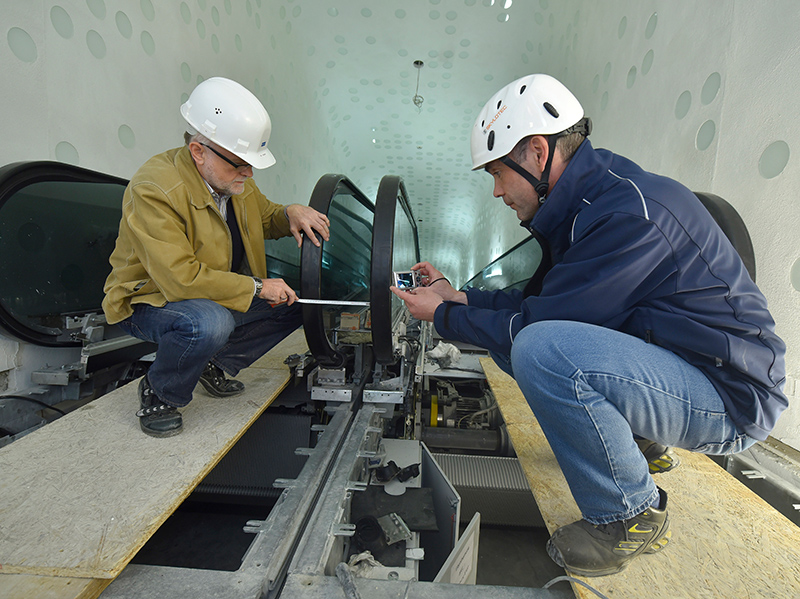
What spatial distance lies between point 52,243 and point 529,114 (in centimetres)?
221

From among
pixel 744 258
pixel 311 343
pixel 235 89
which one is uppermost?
pixel 235 89

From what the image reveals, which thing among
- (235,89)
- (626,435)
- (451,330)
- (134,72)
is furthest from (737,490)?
(134,72)

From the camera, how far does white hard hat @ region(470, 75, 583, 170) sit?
1.14 metres

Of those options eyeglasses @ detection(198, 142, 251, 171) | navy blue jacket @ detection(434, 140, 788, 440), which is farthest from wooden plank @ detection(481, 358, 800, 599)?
eyeglasses @ detection(198, 142, 251, 171)

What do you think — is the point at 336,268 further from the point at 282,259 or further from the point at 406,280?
the point at 282,259

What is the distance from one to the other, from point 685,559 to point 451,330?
2.67ft

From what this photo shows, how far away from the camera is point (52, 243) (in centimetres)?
190

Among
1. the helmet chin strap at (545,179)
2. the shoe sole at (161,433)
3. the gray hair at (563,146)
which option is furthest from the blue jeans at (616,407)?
the shoe sole at (161,433)

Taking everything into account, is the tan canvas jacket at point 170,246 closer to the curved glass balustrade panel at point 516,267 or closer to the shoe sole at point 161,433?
the shoe sole at point 161,433

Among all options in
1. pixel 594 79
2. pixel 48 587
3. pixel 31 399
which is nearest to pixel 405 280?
pixel 48 587

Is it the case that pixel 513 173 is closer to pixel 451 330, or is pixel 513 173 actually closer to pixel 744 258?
pixel 451 330

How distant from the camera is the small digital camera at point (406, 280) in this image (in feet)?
5.11

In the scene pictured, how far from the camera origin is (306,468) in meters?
1.39

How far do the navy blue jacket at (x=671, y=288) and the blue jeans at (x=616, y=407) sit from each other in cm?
5
